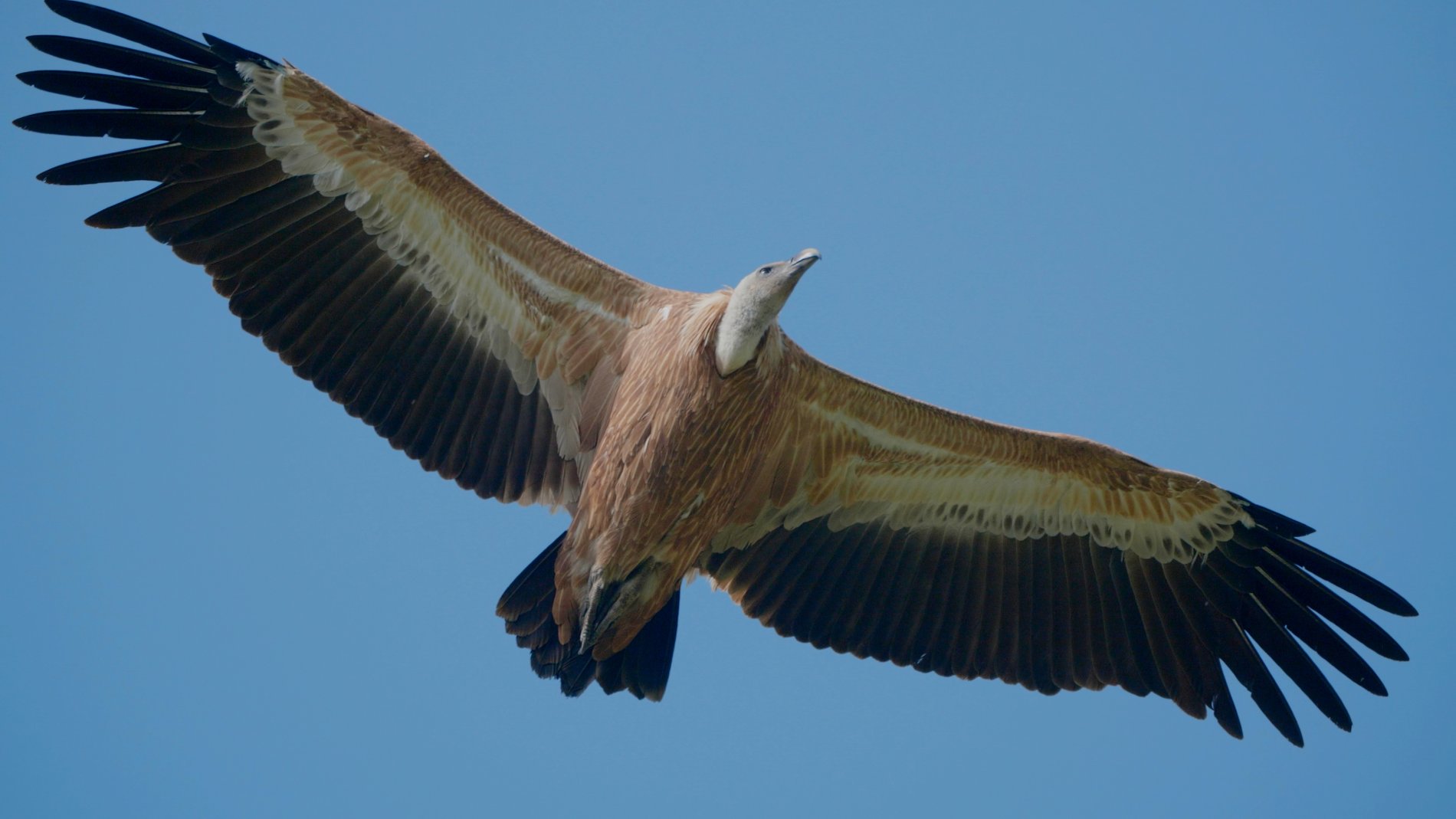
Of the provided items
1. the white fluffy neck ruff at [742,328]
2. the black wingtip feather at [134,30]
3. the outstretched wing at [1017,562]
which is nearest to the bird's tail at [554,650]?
the outstretched wing at [1017,562]

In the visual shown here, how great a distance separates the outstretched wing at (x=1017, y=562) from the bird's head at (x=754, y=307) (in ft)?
2.47

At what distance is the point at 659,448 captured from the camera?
7773 mm

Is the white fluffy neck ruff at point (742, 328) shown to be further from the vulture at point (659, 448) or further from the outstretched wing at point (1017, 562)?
the outstretched wing at point (1017, 562)

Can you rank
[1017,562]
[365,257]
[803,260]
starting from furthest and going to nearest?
1. [1017,562]
2. [365,257]
3. [803,260]

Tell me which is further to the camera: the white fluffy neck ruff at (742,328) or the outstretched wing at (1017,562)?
the outstretched wing at (1017,562)

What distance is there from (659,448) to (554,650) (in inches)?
50.1

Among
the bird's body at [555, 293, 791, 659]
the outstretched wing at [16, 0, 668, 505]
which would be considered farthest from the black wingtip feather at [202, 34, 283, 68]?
the bird's body at [555, 293, 791, 659]

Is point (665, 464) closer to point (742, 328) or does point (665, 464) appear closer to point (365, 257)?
point (742, 328)

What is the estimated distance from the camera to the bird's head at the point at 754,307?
24.5 ft

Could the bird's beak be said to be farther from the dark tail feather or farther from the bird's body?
the dark tail feather

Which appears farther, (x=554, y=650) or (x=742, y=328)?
(x=554, y=650)

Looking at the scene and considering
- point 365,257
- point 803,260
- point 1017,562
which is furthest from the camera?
point 1017,562

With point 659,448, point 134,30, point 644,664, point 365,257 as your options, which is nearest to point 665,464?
point 659,448

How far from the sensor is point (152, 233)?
7875 millimetres
